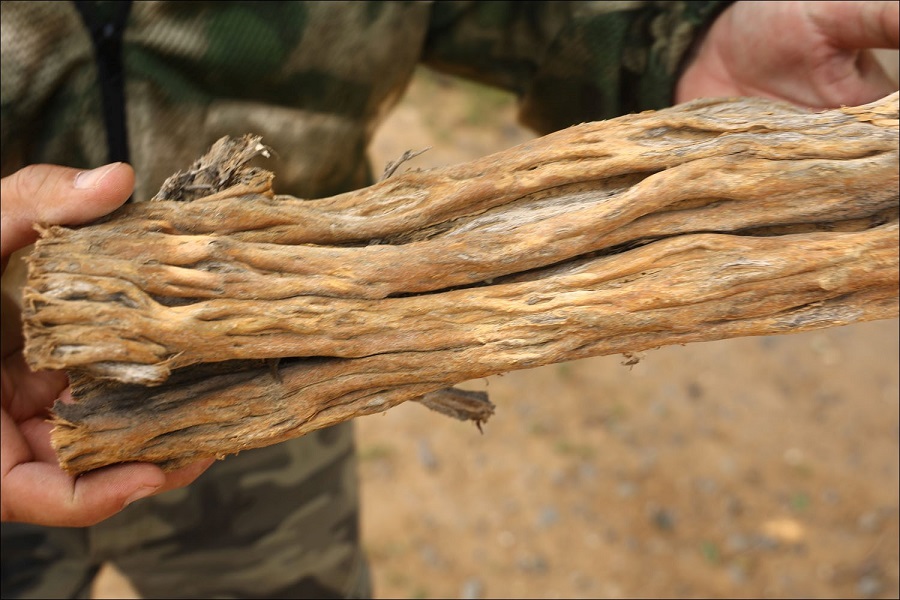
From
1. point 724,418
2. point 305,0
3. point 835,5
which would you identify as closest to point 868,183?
point 835,5

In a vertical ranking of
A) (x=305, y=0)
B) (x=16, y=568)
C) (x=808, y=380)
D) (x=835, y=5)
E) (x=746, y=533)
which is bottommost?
(x=746, y=533)

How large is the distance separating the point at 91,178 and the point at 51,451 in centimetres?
70

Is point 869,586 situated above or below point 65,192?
below

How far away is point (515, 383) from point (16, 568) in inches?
106

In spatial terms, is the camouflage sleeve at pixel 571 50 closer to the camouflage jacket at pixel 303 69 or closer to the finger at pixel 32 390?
the camouflage jacket at pixel 303 69

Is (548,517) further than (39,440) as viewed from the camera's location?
Yes

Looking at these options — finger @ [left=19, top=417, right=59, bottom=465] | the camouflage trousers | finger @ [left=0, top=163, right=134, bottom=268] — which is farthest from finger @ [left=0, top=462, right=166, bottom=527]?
the camouflage trousers

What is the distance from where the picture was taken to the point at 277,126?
1.96m

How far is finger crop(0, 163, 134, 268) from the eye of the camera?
131 centimetres

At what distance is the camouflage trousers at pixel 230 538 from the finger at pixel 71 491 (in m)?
0.63

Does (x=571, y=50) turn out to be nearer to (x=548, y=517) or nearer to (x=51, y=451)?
(x=51, y=451)

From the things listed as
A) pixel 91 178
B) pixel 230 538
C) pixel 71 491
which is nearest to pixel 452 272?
pixel 91 178

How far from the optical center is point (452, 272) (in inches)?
53.5

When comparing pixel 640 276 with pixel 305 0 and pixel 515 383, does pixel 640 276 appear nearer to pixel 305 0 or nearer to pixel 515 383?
pixel 305 0
